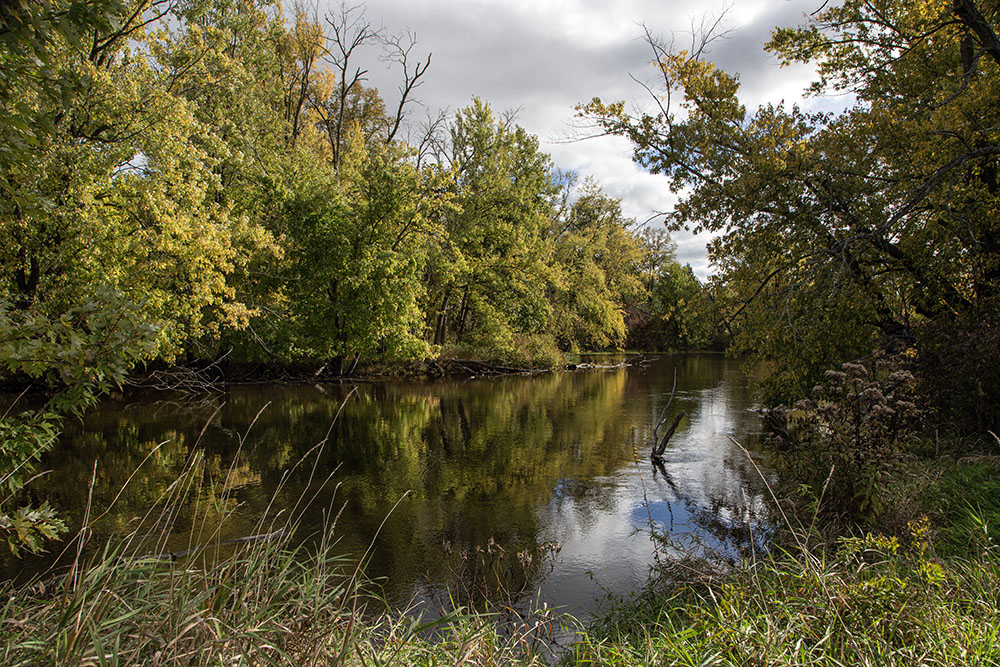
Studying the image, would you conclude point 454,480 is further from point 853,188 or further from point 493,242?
point 493,242

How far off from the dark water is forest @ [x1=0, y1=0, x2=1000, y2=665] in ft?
2.56

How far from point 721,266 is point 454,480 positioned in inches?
238

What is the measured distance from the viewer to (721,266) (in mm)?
10477

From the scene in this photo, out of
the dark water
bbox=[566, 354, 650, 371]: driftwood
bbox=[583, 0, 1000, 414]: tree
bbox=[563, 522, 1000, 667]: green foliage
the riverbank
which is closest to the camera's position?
the riverbank

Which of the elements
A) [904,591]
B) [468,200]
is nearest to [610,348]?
[468,200]

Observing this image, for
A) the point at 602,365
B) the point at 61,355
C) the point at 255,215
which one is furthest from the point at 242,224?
the point at 602,365

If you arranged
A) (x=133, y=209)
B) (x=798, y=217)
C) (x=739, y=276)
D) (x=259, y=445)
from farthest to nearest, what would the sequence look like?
(x=133, y=209) < (x=259, y=445) < (x=739, y=276) < (x=798, y=217)

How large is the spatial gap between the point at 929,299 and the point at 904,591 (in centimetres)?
729

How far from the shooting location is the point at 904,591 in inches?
123

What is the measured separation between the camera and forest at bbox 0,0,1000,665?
10.3ft

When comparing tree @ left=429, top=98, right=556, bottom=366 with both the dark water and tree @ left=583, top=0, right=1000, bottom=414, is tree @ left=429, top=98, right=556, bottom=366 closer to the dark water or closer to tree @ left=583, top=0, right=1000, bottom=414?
the dark water

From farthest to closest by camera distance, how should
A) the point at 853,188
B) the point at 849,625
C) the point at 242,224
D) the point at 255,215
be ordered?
1. the point at 255,215
2. the point at 242,224
3. the point at 853,188
4. the point at 849,625

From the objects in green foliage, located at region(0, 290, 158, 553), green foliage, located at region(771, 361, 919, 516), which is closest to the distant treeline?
green foliage, located at region(0, 290, 158, 553)

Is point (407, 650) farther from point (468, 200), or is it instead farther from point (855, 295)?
point (468, 200)
